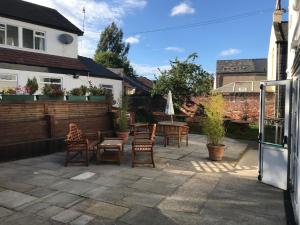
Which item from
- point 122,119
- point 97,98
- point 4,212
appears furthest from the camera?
point 97,98

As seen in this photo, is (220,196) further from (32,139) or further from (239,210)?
(32,139)

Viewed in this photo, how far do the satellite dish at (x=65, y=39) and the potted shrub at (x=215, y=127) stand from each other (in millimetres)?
12053

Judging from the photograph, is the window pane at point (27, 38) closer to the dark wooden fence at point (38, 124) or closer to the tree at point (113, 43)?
the dark wooden fence at point (38, 124)

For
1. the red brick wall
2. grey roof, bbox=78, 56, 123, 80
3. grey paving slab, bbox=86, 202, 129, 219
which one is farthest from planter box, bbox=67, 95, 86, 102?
the red brick wall

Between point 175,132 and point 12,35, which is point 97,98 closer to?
point 175,132

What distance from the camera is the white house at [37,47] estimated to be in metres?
15.0

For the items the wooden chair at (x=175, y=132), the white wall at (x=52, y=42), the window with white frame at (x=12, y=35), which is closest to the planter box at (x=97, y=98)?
the wooden chair at (x=175, y=132)

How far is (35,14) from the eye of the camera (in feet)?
56.9

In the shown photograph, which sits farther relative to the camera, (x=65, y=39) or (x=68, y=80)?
(x=68, y=80)

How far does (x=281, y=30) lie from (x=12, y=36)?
13926 mm

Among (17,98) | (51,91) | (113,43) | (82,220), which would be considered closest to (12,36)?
(51,91)

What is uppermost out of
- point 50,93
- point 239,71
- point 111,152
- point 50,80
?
point 239,71

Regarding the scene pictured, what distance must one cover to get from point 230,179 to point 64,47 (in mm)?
14382

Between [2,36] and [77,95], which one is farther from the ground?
[2,36]
